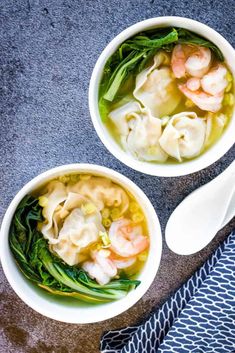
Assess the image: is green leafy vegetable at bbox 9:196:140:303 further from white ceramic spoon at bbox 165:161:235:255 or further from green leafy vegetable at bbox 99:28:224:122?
green leafy vegetable at bbox 99:28:224:122

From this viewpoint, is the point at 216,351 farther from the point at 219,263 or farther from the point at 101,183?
the point at 101,183

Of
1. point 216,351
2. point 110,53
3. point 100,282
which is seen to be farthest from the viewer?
point 216,351

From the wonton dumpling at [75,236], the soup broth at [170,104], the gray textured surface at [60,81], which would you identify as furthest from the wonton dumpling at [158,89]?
the wonton dumpling at [75,236]

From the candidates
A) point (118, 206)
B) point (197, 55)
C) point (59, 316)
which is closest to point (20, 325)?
point (59, 316)

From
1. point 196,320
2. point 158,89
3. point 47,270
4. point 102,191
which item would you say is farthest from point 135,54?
point 196,320

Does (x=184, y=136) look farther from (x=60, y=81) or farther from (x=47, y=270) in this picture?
(x=47, y=270)

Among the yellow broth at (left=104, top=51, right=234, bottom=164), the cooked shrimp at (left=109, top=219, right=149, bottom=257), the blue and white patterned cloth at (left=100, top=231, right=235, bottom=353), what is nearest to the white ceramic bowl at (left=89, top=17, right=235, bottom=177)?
the yellow broth at (left=104, top=51, right=234, bottom=164)
